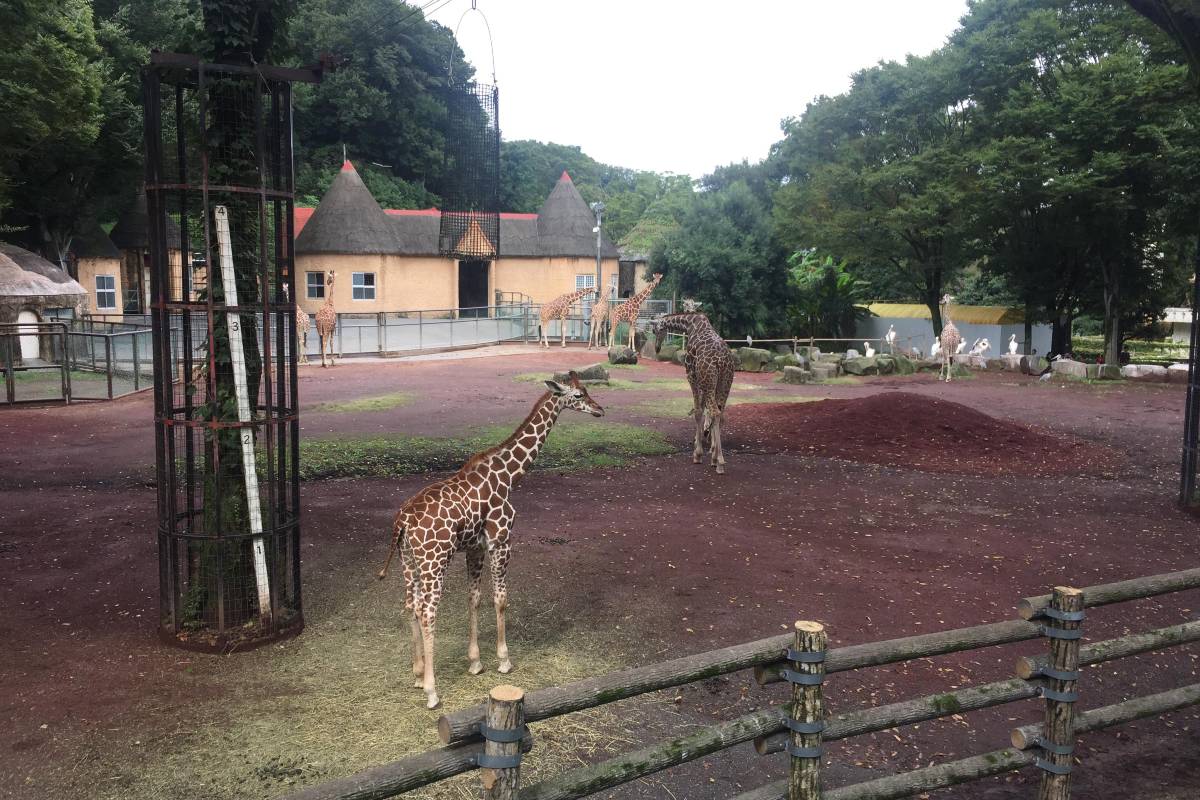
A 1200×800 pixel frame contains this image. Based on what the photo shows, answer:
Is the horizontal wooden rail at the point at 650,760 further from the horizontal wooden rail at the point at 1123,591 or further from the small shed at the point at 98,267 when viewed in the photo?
the small shed at the point at 98,267

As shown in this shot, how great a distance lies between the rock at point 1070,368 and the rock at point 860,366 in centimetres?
501

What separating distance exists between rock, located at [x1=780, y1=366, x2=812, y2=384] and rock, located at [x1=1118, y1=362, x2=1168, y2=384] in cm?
863

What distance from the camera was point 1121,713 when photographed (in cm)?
441

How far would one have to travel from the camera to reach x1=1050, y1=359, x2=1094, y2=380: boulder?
78.8ft

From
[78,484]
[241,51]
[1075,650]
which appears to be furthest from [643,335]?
[1075,650]

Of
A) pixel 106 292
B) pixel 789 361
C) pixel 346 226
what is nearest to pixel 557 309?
pixel 789 361

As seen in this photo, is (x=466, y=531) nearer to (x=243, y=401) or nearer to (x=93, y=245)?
(x=243, y=401)

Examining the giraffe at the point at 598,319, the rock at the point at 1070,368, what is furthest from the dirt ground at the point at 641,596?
the giraffe at the point at 598,319

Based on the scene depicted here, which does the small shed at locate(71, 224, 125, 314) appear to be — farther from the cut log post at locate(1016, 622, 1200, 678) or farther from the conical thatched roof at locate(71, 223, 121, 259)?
the cut log post at locate(1016, 622, 1200, 678)

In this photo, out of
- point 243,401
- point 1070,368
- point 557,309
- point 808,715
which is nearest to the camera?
point 808,715

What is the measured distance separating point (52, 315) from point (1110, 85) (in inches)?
1224

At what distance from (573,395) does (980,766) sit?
3509 mm

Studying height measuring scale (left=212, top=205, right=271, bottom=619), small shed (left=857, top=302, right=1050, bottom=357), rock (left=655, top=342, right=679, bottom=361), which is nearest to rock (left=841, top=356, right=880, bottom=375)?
rock (left=655, top=342, right=679, bottom=361)

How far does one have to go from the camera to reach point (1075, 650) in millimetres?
4094
